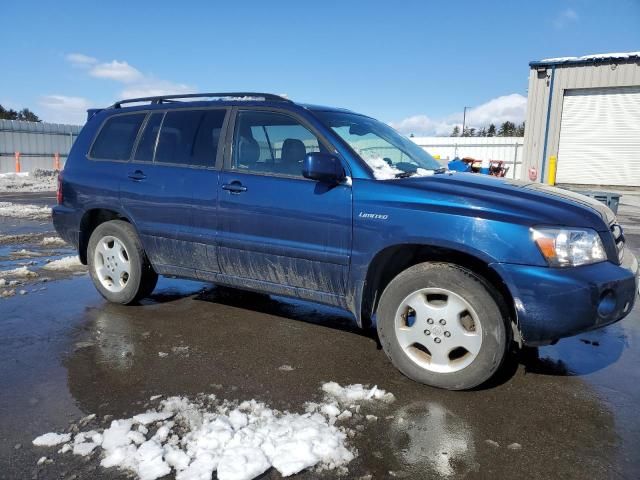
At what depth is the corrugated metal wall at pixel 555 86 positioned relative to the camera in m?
19.8

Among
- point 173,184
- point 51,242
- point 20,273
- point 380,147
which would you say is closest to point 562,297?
point 380,147

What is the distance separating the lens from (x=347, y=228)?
3.40 metres

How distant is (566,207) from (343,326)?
2.10 m

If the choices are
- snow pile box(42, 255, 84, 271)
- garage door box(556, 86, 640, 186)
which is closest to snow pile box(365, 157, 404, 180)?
snow pile box(42, 255, 84, 271)

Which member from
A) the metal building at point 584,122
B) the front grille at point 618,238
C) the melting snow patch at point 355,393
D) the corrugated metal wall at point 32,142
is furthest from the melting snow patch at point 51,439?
the corrugated metal wall at point 32,142

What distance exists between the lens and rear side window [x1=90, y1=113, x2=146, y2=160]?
4.69m

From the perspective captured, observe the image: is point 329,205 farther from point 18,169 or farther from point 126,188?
point 18,169

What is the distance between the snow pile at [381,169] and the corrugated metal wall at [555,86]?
19710 mm

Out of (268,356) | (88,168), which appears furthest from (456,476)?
(88,168)

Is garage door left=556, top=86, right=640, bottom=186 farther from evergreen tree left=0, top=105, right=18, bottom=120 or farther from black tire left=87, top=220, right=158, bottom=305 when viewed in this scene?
evergreen tree left=0, top=105, right=18, bottom=120

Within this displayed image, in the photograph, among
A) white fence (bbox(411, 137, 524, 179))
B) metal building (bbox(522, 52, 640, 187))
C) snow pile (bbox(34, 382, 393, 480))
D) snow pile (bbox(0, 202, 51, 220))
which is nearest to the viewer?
snow pile (bbox(34, 382, 393, 480))

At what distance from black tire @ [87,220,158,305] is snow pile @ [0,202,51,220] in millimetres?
6504

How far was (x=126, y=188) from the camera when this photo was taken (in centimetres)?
453

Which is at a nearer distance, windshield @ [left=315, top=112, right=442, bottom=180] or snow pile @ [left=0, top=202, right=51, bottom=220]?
windshield @ [left=315, top=112, right=442, bottom=180]
